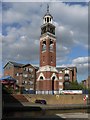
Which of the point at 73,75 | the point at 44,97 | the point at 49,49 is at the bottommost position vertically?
the point at 44,97

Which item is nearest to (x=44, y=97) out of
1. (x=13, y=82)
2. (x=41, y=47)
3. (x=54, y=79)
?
(x=13, y=82)

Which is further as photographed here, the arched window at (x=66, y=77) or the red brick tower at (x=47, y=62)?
the arched window at (x=66, y=77)

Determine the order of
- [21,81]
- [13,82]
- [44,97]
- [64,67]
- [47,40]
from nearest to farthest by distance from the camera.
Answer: [44,97], [13,82], [47,40], [21,81], [64,67]

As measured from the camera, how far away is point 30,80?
99.1 metres

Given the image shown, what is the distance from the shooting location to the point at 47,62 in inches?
3162

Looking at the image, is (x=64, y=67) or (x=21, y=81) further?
(x=64, y=67)

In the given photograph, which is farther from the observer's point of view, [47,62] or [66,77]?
[66,77]

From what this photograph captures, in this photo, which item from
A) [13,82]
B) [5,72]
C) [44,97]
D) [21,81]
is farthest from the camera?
[5,72]

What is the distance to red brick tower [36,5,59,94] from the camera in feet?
261

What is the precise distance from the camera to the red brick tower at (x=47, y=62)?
261 ft

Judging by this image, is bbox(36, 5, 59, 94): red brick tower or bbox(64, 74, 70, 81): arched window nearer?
bbox(36, 5, 59, 94): red brick tower

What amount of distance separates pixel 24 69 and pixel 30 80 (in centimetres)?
483

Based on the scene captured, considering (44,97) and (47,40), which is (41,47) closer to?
(47,40)

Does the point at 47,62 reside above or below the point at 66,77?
above
